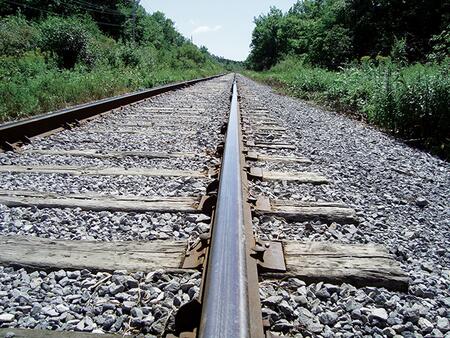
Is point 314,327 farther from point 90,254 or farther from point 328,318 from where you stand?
point 90,254

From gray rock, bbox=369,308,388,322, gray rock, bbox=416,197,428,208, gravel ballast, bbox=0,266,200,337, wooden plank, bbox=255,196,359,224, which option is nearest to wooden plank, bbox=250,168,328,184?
wooden plank, bbox=255,196,359,224

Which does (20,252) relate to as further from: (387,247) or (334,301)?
(387,247)

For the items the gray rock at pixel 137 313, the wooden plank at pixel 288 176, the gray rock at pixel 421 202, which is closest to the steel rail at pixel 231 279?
the gray rock at pixel 137 313

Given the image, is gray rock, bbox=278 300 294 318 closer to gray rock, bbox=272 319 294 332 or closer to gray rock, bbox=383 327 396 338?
gray rock, bbox=272 319 294 332

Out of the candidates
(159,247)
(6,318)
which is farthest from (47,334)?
(159,247)

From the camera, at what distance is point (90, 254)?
1.62 m

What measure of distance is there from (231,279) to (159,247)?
0.57 meters

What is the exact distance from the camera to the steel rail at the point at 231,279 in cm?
100

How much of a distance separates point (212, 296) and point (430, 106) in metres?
4.94

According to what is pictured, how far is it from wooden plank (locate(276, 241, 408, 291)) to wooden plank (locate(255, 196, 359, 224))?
13.1 inches

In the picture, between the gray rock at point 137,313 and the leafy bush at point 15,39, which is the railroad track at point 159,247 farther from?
the leafy bush at point 15,39

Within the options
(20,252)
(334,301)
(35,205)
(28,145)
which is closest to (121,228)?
(20,252)

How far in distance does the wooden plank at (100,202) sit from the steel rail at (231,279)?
0.32 meters

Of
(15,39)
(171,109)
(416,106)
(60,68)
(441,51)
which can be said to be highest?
(441,51)
